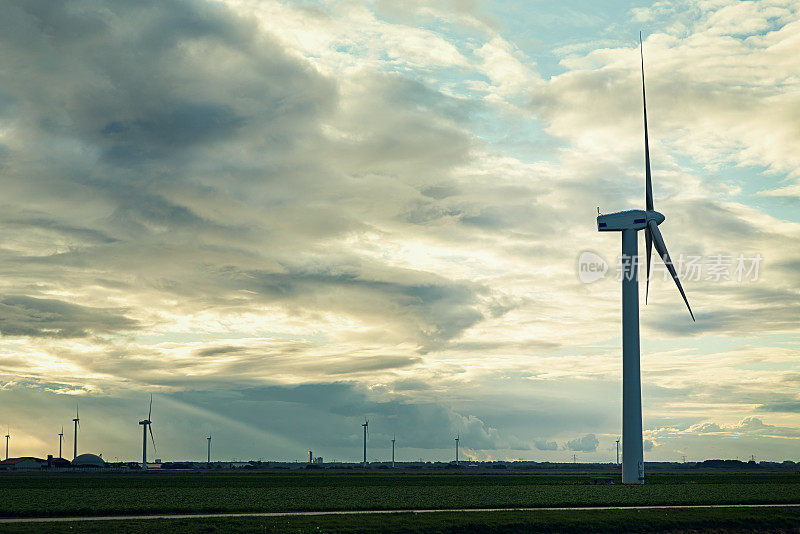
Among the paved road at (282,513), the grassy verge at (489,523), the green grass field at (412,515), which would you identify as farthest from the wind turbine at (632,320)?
the grassy verge at (489,523)

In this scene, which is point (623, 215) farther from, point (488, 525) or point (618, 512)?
point (488, 525)

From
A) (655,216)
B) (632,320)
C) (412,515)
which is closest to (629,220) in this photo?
(655,216)

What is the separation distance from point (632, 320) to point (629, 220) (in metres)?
18.9

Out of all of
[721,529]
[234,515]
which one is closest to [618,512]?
[721,529]

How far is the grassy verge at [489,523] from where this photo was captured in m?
60.1

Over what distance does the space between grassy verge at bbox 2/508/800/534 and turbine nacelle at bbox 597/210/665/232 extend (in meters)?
66.5

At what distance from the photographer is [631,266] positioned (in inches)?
5404

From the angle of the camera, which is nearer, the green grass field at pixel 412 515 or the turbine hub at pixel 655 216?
the green grass field at pixel 412 515

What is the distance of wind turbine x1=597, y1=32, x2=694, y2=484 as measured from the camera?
130500 millimetres

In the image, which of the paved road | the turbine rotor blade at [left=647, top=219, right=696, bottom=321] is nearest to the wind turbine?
the turbine rotor blade at [left=647, top=219, right=696, bottom=321]

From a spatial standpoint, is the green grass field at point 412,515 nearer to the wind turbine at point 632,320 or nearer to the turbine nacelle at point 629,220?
the wind turbine at point 632,320

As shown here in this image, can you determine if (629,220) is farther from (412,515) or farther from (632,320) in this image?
(412,515)

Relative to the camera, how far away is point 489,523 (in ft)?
215

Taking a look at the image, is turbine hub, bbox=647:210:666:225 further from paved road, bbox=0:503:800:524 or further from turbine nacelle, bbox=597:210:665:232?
paved road, bbox=0:503:800:524
